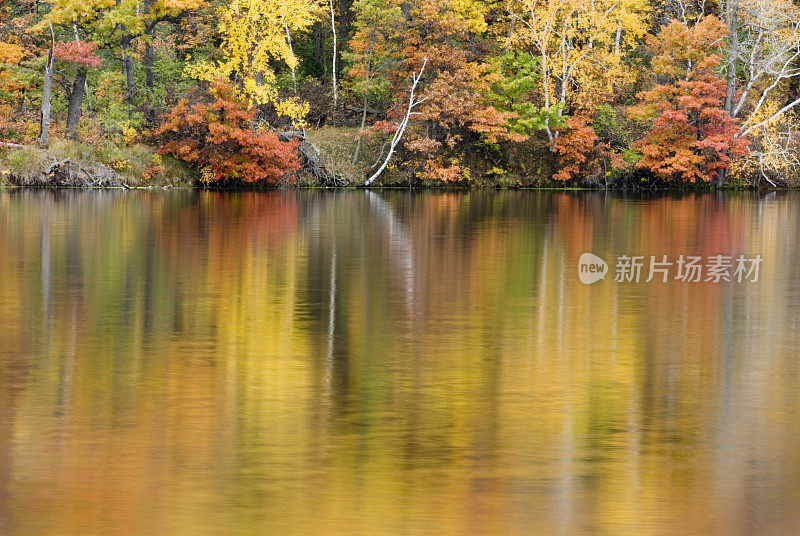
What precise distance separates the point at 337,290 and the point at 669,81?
40.2 metres

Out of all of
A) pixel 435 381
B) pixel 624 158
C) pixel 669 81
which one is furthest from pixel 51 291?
pixel 669 81

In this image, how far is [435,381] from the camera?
8383 mm

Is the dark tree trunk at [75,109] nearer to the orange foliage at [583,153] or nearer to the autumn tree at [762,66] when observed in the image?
the orange foliage at [583,153]

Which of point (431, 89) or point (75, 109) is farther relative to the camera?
point (431, 89)

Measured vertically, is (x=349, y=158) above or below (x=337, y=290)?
above

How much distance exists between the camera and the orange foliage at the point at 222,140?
136ft

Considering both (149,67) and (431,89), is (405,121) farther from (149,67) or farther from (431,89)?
(149,67)

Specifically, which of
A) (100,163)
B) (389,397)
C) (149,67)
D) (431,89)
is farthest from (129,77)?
(389,397)

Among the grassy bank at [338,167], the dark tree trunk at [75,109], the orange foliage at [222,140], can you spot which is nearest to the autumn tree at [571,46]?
the grassy bank at [338,167]

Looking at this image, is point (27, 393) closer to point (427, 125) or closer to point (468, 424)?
point (468, 424)

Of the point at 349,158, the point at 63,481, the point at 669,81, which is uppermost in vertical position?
the point at 669,81

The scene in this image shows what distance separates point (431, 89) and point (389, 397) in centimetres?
3899

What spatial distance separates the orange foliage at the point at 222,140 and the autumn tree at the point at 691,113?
15.7 m

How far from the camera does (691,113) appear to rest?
45625 mm
